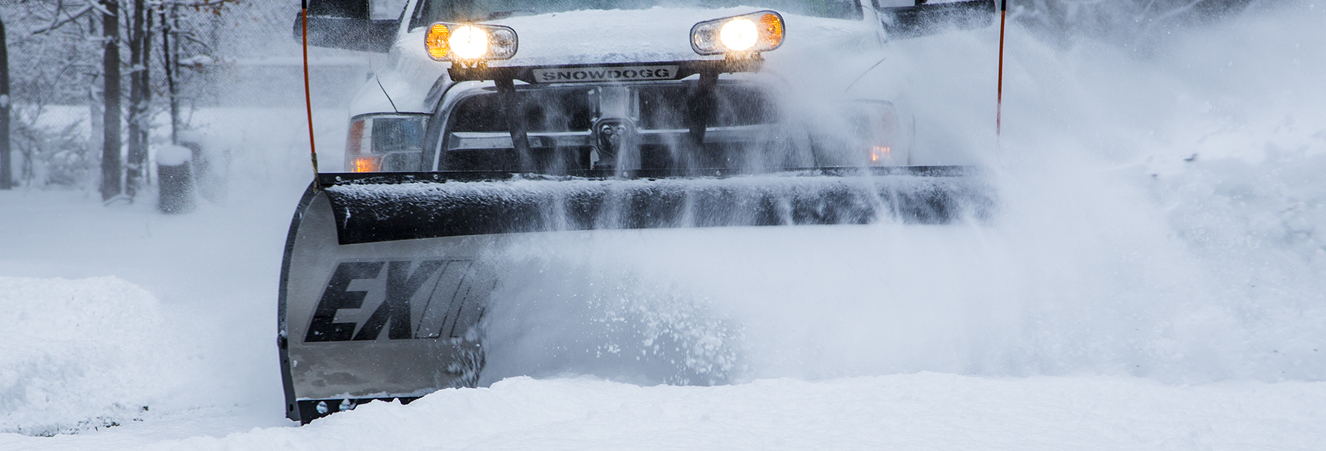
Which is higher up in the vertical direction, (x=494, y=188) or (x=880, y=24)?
(x=880, y=24)

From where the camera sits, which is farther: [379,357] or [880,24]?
[880,24]

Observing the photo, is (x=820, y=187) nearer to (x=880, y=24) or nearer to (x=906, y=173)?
(x=906, y=173)

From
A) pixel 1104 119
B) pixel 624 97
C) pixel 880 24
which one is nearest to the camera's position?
pixel 624 97

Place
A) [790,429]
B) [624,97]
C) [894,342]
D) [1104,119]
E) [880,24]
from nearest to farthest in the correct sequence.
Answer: [790,429] → [894,342] → [624,97] → [880,24] → [1104,119]

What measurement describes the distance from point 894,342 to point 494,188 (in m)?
1.09

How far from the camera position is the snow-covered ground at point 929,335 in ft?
6.25

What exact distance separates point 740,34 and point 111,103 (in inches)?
358

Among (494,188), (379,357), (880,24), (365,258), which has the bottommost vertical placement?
(379,357)

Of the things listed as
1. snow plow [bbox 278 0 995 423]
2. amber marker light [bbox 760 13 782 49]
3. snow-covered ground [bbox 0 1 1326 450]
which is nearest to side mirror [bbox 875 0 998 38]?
snow plow [bbox 278 0 995 423]

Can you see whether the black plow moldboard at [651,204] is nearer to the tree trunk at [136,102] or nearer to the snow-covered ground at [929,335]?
the snow-covered ground at [929,335]

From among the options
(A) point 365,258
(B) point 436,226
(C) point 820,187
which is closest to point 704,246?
(C) point 820,187

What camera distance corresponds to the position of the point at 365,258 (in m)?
2.33

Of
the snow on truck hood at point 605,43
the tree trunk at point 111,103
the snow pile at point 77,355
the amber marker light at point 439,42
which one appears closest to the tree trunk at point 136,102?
the tree trunk at point 111,103

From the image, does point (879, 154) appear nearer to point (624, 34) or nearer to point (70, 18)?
point (624, 34)
